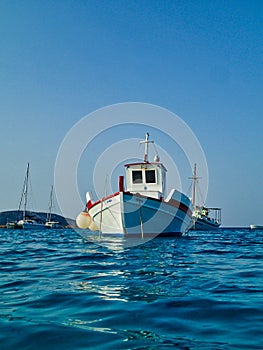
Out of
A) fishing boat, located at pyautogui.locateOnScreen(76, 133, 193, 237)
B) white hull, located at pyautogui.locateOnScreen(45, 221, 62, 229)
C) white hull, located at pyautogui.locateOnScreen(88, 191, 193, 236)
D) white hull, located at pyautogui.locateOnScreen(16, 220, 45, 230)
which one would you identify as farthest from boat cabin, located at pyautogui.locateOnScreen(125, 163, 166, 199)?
white hull, located at pyautogui.locateOnScreen(45, 221, 62, 229)

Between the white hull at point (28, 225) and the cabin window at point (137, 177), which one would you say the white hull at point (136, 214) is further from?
the white hull at point (28, 225)

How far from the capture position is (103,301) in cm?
510

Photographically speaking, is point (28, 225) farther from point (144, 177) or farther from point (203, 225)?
point (144, 177)

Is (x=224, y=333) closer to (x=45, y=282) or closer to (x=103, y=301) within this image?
(x=103, y=301)

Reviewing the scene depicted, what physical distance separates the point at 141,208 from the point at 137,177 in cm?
568

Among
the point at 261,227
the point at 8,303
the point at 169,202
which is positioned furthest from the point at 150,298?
the point at 261,227

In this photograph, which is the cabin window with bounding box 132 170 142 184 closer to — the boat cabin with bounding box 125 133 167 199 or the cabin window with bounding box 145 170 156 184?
the boat cabin with bounding box 125 133 167 199

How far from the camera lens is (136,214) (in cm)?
2214

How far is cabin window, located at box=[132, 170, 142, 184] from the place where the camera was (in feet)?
89.8

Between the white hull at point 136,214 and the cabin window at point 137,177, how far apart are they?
372cm

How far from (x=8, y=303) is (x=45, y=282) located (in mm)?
1665

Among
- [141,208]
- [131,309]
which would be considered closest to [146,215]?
[141,208]

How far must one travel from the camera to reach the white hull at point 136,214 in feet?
71.9

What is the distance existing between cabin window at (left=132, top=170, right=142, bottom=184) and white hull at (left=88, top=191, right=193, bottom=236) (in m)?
3.72
